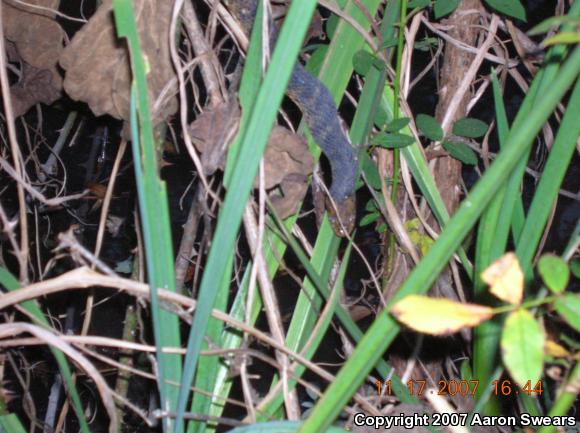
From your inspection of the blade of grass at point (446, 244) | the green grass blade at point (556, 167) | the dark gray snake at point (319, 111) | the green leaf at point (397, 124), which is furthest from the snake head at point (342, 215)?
the blade of grass at point (446, 244)

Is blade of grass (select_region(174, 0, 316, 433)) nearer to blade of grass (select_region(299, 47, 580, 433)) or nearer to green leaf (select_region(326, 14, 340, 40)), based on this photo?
blade of grass (select_region(299, 47, 580, 433))

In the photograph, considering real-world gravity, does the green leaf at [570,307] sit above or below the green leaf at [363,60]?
below

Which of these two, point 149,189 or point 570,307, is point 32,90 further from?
point 570,307

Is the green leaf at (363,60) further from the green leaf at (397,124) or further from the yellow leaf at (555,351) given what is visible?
the yellow leaf at (555,351)

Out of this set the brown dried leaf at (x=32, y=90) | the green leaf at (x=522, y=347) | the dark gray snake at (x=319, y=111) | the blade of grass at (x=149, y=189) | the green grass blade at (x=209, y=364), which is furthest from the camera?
the brown dried leaf at (x=32, y=90)

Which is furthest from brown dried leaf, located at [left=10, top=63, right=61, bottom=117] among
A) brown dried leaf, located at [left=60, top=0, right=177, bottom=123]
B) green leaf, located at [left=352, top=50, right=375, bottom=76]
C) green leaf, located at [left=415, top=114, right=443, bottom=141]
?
green leaf, located at [left=415, top=114, right=443, bottom=141]
